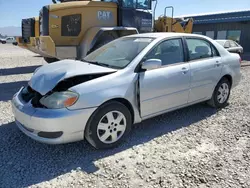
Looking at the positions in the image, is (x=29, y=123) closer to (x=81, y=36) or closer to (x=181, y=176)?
(x=181, y=176)

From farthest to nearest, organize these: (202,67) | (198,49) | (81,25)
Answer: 1. (81,25)
2. (198,49)
3. (202,67)

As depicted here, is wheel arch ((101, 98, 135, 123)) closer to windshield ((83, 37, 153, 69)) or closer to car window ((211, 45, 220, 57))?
windshield ((83, 37, 153, 69))

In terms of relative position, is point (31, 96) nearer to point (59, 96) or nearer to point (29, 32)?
point (59, 96)

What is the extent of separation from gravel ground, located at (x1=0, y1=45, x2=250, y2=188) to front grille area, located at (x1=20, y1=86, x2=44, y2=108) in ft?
2.23

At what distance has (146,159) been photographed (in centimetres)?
319

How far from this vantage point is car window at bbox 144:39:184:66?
12.9ft

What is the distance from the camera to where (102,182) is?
2.70 m

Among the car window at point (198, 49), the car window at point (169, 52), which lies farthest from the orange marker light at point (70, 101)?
the car window at point (198, 49)

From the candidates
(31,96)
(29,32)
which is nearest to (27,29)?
(29,32)

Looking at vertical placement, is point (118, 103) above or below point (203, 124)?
above

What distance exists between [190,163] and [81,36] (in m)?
6.15

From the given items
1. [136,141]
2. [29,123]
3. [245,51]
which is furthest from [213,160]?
[245,51]

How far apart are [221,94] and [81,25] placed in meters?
5.12

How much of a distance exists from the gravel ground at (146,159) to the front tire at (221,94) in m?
0.66
